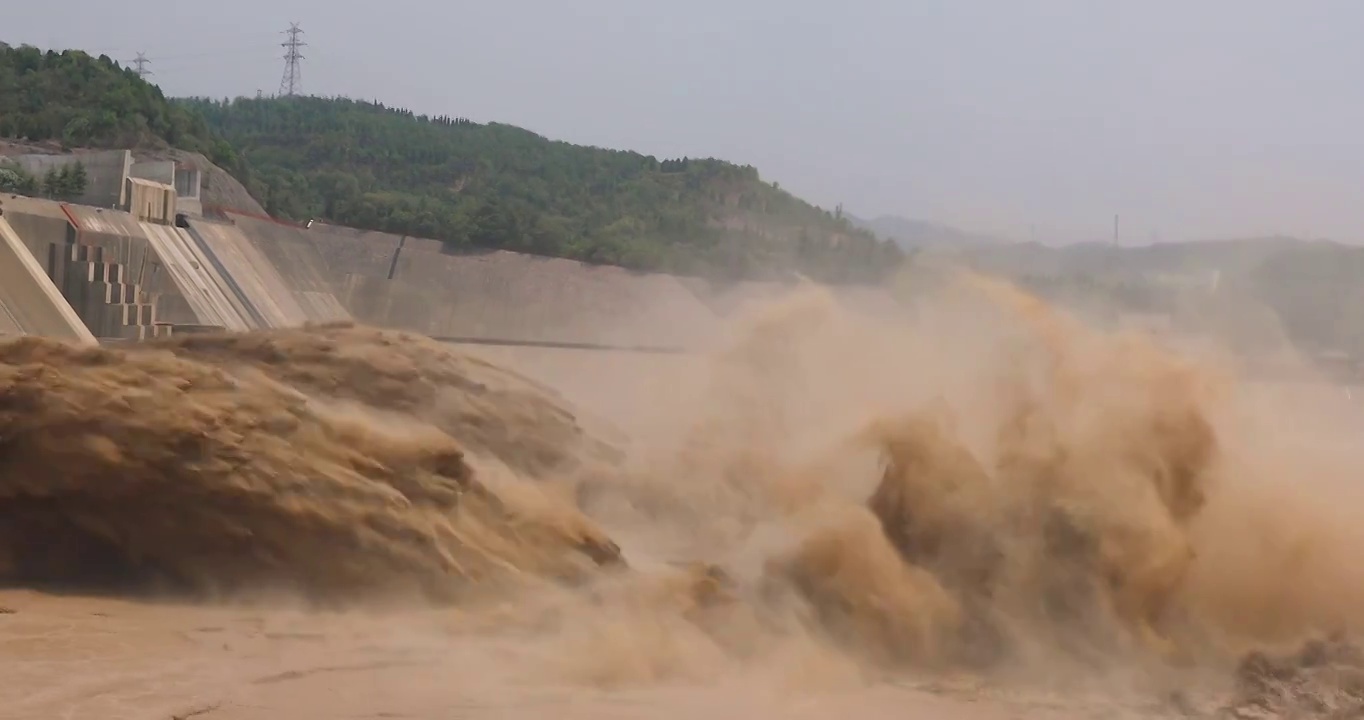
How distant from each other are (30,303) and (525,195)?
187 feet

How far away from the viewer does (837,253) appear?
178ft

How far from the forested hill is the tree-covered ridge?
15.2 feet

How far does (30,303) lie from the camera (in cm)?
1916

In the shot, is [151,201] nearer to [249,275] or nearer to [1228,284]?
[249,275]

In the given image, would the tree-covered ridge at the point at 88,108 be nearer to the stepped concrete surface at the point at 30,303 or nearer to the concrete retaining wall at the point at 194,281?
the concrete retaining wall at the point at 194,281

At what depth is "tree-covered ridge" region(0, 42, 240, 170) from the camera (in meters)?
51.9

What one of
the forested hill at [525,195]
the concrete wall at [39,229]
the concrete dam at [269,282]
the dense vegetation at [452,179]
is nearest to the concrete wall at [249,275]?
the concrete dam at [269,282]

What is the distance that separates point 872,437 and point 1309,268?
21232 millimetres

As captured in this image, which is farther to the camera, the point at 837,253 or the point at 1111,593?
the point at 837,253

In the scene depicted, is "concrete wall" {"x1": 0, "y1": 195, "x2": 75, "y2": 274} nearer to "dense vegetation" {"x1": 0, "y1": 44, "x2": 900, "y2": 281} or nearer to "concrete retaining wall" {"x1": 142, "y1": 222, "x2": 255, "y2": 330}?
"concrete retaining wall" {"x1": 142, "y1": 222, "x2": 255, "y2": 330}

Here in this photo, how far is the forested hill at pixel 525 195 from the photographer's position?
4706 centimetres

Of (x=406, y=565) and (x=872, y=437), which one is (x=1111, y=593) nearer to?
(x=872, y=437)

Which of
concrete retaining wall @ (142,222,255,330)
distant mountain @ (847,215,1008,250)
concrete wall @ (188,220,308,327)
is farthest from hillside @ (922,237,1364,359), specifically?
concrete wall @ (188,220,308,327)

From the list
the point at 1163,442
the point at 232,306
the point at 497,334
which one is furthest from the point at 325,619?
the point at 497,334
